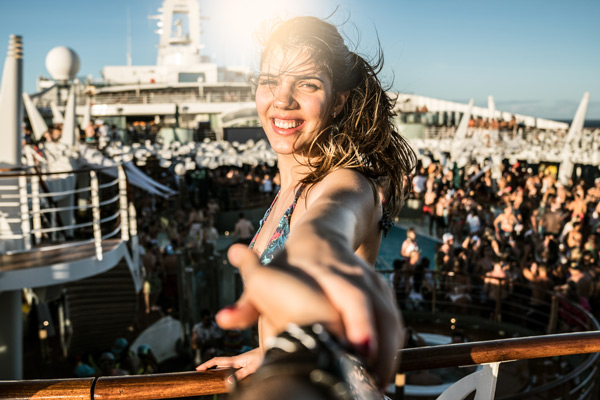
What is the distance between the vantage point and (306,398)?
0.33m

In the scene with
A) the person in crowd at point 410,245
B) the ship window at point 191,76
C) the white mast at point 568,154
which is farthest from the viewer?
the ship window at point 191,76

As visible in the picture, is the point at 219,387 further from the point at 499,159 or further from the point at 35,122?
the point at 499,159

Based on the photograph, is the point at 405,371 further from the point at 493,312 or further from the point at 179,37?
the point at 179,37

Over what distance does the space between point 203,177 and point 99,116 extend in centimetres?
1665

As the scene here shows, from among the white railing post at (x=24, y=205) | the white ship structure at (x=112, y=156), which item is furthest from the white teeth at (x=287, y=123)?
the white railing post at (x=24, y=205)

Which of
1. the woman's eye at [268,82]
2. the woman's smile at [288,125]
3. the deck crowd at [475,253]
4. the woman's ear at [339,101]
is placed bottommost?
the deck crowd at [475,253]

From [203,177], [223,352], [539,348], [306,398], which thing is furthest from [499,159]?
[306,398]

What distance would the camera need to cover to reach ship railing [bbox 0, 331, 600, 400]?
1069 mm

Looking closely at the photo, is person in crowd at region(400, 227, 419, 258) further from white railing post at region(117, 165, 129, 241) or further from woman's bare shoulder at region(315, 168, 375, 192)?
woman's bare shoulder at region(315, 168, 375, 192)

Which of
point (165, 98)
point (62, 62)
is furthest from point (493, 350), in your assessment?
point (165, 98)

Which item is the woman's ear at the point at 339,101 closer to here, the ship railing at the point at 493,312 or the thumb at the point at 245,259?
the thumb at the point at 245,259

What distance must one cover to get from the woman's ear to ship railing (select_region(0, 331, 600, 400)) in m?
0.58

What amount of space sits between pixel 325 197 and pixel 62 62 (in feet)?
76.8

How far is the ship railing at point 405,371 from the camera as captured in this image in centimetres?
107
